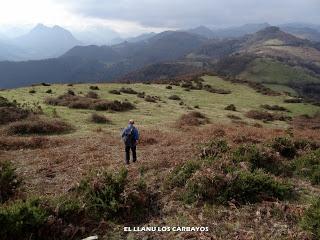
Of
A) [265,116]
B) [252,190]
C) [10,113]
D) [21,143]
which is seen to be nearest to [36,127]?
[10,113]

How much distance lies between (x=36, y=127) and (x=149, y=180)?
1585cm

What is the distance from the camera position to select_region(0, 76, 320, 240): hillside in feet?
40.7

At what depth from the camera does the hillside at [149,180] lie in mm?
12391

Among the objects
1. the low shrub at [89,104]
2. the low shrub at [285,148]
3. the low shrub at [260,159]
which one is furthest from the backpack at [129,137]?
the low shrub at [89,104]

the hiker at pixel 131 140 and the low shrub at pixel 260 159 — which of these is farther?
the hiker at pixel 131 140

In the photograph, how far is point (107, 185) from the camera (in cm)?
1428

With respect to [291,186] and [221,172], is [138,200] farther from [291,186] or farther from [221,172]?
[291,186]

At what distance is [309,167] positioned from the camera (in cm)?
1852

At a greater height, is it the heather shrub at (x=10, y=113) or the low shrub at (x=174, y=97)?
the heather shrub at (x=10, y=113)

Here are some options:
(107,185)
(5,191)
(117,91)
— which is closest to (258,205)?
(107,185)

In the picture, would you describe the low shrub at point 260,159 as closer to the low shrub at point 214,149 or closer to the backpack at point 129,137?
the low shrub at point 214,149

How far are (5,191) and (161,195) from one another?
5994 mm

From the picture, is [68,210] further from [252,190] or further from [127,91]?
[127,91]

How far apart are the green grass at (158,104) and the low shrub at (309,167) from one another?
53.0 ft
